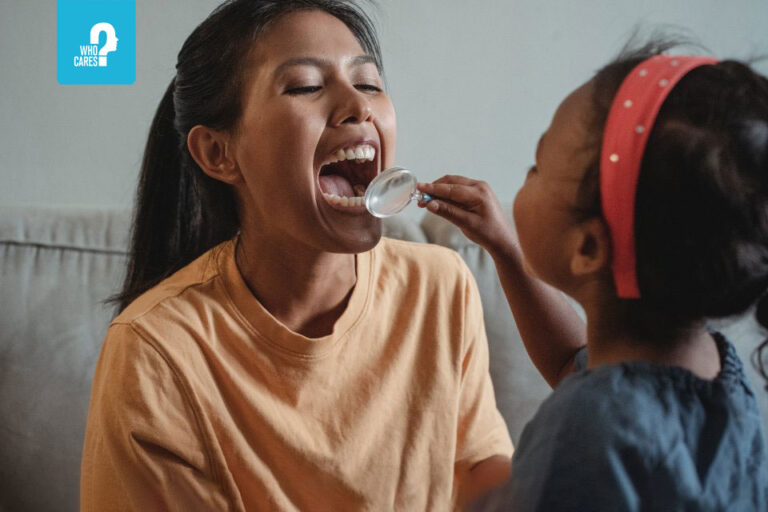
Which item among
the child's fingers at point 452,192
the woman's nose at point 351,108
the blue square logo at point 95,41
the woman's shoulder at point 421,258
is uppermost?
the blue square logo at point 95,41

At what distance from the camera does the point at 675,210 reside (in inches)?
26.0

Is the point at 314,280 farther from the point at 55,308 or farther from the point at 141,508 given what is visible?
the point at 55,308

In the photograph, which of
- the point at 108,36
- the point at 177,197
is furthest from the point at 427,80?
the point at 177,197

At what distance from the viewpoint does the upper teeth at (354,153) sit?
963 mm

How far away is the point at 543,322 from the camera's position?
932 mm

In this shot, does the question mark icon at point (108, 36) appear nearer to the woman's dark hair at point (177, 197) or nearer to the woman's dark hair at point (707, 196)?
the woman's dark hair at point (177, 197)

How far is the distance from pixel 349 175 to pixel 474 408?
380 millimetres

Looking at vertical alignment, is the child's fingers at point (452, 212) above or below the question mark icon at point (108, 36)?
below

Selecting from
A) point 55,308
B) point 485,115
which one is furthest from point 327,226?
point 485,115

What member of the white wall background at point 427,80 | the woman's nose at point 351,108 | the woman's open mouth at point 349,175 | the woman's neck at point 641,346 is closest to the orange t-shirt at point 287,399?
the woman's open mouth at point 349,175

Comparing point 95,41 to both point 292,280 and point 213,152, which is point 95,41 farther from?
point 292,280

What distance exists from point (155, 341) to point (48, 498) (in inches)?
23.0

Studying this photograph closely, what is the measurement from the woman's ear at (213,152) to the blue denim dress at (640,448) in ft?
1.77

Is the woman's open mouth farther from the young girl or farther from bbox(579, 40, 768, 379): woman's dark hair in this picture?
bbox(579, 40, 768, 379): woman's dark hair
